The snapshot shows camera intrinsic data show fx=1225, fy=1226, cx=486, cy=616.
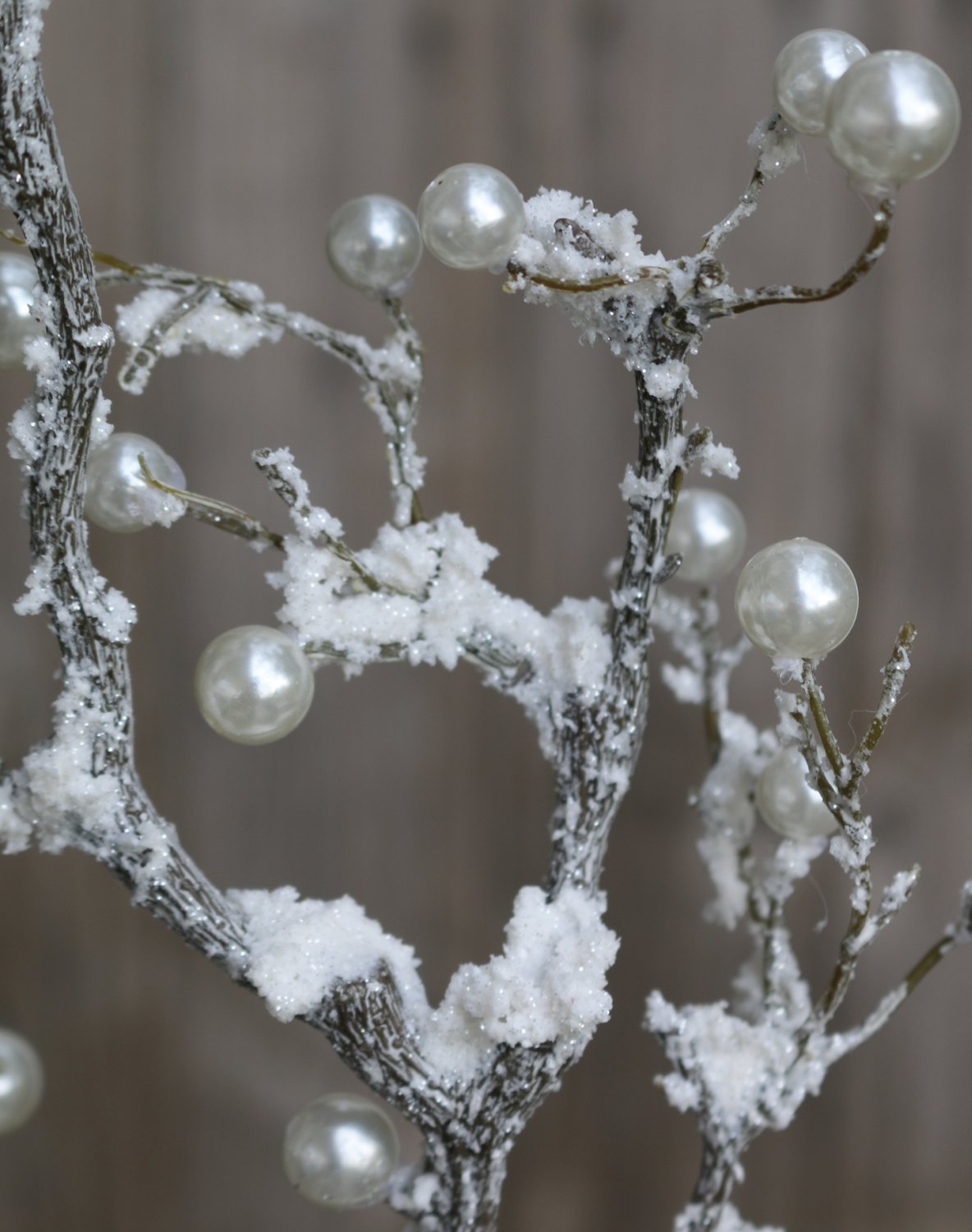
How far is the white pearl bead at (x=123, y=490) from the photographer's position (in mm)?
425

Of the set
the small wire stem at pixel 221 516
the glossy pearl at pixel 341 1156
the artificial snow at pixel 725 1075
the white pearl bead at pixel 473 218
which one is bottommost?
the glossy pearl at pixel 341 1156

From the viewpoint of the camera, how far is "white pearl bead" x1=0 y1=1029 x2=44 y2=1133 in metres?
0.60

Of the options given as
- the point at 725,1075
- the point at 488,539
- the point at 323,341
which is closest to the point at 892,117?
the point at 323,341

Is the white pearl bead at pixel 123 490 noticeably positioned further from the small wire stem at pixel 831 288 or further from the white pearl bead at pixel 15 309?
the small wire stem at pixel 831 288

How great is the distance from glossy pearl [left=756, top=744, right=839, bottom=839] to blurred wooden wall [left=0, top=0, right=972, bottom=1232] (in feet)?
0.98

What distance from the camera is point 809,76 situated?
34 cm

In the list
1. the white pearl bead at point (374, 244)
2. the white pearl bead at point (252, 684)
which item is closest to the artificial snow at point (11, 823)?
the white pearl bead at point (252, 684)

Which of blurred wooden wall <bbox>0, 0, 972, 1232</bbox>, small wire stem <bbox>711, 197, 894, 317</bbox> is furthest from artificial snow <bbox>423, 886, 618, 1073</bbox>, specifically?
blurred wooden wall <bbox>0, 0, 972, 1232</bbox>

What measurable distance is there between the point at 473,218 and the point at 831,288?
11 cm

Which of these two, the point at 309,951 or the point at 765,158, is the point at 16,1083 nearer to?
the point at 309,951

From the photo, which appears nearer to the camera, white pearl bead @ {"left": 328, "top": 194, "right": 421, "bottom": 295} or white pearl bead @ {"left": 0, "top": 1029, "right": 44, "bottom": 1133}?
white pearl bead @ {"left": 328, "top": 194, "right": 421, "bottom": 295}

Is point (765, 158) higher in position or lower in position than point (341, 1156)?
higher

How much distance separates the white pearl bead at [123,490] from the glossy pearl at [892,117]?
0.80 ft

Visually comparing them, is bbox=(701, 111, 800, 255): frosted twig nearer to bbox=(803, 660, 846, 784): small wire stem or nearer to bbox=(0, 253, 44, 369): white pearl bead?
bbox=(803, 660, 846, 784): small wire stem
